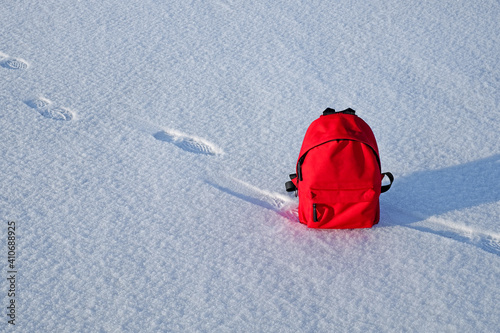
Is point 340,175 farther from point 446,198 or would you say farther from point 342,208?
point 446,198

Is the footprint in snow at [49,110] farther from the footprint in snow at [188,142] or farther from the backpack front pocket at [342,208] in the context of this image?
the backpack front pocket at [342,208]

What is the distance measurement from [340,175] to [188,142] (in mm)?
935

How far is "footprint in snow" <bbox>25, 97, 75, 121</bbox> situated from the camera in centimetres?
252

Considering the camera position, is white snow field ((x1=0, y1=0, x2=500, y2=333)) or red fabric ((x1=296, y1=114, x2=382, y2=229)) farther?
red fabric ((x1=296, y1=114, x2=382, y2=229))

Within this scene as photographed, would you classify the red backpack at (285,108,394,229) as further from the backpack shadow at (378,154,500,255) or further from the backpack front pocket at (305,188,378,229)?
the backpack shadow at (378,154,500,255)

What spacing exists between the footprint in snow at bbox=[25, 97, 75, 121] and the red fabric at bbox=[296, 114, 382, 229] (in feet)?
4.63

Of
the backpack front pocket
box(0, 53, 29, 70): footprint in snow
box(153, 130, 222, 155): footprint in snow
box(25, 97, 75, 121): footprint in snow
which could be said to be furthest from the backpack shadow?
box(0, 53, 29, 70): footprint in snow

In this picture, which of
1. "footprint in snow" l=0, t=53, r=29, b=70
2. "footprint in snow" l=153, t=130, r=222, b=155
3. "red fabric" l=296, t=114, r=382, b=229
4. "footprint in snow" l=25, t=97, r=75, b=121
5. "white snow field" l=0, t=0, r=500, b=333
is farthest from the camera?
"footprint in snow" l=0, t=53, r=29, b=70

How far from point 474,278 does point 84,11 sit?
3123mm

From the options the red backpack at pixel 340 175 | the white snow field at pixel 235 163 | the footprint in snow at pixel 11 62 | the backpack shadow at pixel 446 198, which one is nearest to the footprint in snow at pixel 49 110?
Result: the white snow field at pixel 235 163

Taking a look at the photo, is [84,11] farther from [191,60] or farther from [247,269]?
[247,269]

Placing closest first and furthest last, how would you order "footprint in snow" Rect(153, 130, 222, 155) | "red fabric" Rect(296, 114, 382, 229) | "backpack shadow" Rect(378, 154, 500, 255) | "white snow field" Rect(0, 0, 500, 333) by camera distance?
"white snow field" Rect(0, 0, 500, 333) < "red fabric" Rect(296, 114, 382, 229) < "backpack shadow" Rect(378, 154, 500, 255) < "footprint in snow" Rect(153, 130, 222, 155)

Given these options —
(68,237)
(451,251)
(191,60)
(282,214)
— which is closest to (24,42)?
(191,60)

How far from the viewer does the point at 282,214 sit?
2068mm
